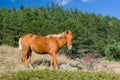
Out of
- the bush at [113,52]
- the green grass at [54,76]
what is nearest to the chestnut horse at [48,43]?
the green grass at [54,76]

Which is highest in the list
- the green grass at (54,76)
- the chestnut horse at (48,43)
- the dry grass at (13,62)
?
the chestnut horse at (48,43)

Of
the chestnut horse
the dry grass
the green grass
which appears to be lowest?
the green grass

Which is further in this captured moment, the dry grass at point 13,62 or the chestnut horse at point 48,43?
the chestnut horse at point 48,43

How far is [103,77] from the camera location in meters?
9.94

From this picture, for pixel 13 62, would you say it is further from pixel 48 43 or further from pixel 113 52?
pixel 113 52

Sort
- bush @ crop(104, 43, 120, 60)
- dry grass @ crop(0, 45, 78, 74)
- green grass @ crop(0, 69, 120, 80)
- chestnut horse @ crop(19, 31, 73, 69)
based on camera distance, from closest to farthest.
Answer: green grass @ crop(0, 69, 120, 80) → dry grass @ crop(0, 45, 78, 74) → chestnut horse @ crop(19, 31, 73, 69) → bush @ crop(104, 43, 120, 60)

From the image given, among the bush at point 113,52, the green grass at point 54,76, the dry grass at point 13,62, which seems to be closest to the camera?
the green grass at point 54,76

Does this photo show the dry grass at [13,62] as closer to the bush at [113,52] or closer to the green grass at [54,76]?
the green grass at [54,76]

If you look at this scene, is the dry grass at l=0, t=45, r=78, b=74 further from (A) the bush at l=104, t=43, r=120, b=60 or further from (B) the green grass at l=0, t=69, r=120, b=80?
(A) the bush at l=104, t=43, r=120, b=60

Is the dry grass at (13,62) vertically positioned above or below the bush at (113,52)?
below

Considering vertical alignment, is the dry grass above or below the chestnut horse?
below

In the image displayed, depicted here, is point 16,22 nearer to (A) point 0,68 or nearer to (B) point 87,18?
(B) point 87,18

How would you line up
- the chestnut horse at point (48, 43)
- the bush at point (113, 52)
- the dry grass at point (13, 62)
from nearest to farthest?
1. the dry grass at point (13, 62)
2. the chestnut horse at point (48, 43)
3. the bush at point (113, 52)

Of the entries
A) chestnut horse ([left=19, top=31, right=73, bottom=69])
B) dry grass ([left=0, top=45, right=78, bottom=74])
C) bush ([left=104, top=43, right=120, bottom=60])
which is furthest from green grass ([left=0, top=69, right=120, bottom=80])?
bush ([left=104, top=43, right=120, bottom=60])
